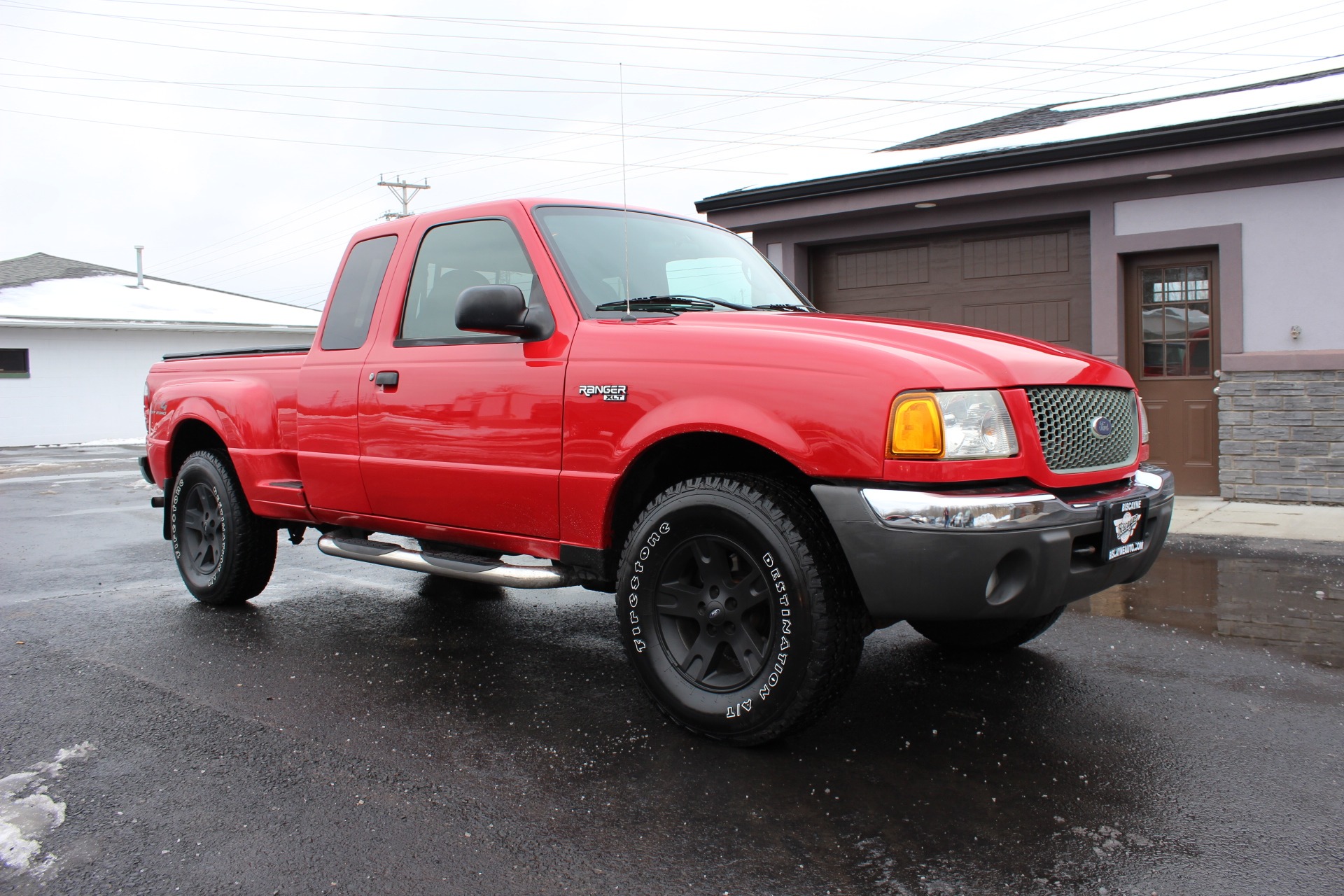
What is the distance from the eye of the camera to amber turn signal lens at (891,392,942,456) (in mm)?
2955

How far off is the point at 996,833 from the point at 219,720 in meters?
2.79

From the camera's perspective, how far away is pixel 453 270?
4.56 meters

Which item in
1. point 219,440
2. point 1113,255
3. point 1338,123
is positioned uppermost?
point 1338,123

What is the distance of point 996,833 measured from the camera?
2.76m

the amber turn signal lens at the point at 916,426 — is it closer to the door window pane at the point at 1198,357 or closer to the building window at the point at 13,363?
the door window pane at the point at 1198,357

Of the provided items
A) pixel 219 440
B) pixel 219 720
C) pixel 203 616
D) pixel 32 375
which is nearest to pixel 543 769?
pixel 219 720

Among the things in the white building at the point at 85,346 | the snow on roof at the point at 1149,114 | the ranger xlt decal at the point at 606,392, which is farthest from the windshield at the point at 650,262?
the white building at the point at 85,346

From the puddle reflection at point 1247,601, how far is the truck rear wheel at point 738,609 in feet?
8.62

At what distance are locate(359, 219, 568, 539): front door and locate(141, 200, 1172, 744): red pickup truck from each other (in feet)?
0.04

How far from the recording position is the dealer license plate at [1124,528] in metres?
3.16

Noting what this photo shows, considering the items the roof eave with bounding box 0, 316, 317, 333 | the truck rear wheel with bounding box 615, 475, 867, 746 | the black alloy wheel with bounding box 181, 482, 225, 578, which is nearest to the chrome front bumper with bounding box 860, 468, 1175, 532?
the truck rear wheel with bounding box 615, 475, 867, 746

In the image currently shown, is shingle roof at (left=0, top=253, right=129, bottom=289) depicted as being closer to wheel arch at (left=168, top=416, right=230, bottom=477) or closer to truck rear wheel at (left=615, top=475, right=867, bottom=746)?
wheel arch at (left=168, top=416, right=230, bottom=477)

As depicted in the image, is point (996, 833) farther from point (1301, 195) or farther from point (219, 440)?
point (1301, 195)

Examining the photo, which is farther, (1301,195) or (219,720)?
(1301,195)
